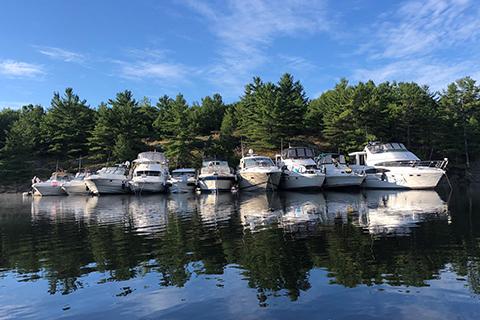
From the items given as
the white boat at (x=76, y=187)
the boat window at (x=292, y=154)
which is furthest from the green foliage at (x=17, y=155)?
the boat window at (x=292, y=154)

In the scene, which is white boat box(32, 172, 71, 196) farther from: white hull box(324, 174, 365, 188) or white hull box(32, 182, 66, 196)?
white hull box(324, 174, 365, 188)

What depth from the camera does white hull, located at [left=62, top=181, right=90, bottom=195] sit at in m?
39.6

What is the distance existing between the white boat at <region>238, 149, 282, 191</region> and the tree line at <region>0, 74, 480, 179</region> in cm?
1446

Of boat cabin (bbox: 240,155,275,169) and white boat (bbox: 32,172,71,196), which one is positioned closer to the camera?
boat cabin (bbox: 240,155,275,169)

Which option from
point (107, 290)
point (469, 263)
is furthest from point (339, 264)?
point (107, 290)

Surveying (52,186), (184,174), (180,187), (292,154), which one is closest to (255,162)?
(292,154)

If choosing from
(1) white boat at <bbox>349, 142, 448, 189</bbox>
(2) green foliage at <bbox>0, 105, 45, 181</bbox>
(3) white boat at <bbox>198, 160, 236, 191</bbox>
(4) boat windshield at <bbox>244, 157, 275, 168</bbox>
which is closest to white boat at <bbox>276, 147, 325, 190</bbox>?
(4) boat windshield at <bbox>244, 157, 275, 168</bbox>

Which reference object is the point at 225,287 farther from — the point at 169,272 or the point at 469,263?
the point at 469,263

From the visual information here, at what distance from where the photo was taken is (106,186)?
37281 mm

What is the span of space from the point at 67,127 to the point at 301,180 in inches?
1516

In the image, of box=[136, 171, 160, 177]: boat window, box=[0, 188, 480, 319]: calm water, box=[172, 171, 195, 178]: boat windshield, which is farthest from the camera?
box=[172, 171, 195, 178]: boat windshield

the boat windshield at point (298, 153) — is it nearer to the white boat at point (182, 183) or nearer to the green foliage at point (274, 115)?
the white boat at point (182, 183)

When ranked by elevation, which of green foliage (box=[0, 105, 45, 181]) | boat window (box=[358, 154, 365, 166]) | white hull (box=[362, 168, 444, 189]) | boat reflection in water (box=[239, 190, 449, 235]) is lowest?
boat reflection in water (box=[239, 190, 449, 235])

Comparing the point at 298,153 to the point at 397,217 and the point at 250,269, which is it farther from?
the point at 250,269
